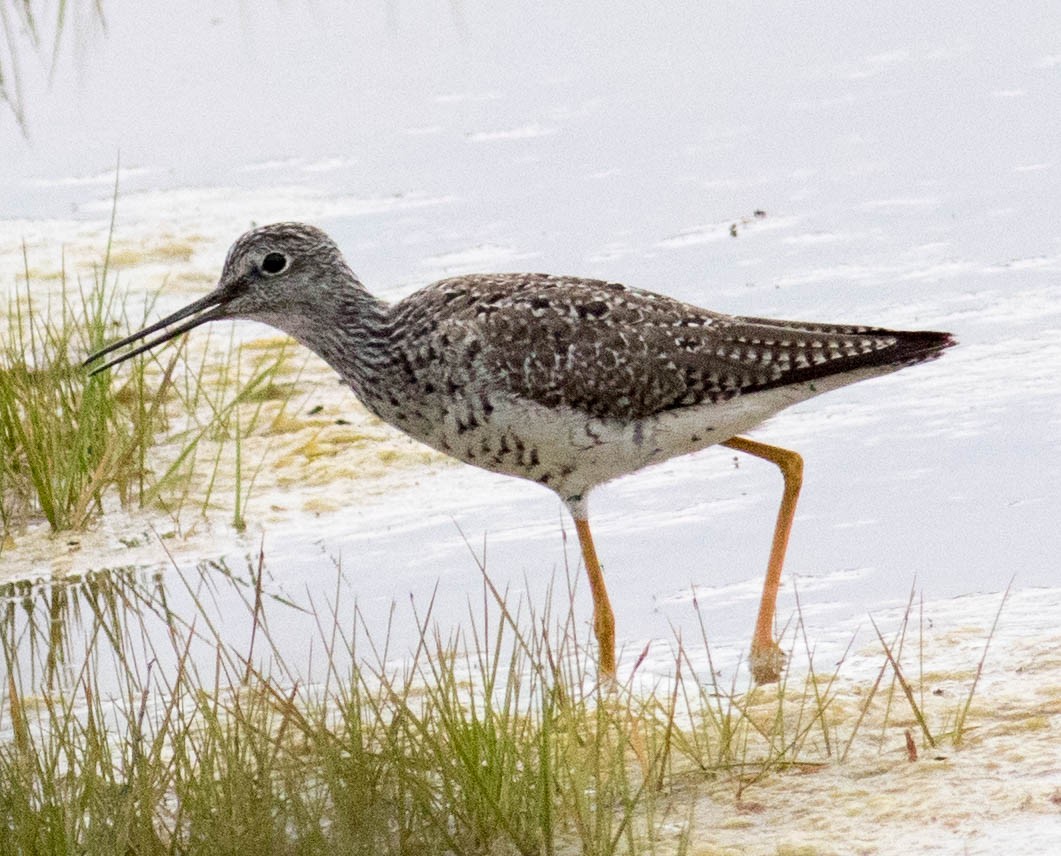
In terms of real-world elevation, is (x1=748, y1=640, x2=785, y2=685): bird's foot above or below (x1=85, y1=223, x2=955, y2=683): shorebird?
below

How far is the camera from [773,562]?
21.5 ft

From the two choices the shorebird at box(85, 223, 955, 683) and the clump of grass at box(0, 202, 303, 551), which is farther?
the clump of grass at box(0, 202, 303, 551)

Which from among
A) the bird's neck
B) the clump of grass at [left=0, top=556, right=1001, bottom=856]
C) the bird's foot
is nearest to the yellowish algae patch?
the clump of grass at [left=0, top=556, right=1001, bottom=856]

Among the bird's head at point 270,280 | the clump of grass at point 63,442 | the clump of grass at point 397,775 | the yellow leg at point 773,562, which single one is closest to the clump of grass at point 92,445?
the clump of grass at point 63,442

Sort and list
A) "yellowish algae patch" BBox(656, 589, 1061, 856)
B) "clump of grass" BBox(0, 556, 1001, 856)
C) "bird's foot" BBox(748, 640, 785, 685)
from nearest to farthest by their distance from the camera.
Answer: "clump of grass" BBox(0, 556, 1001, 856) → "yellowish algae patch" BBox(656, 589, 1061, 856) → "bird's foot" BBox(748, 640, 785, 685)

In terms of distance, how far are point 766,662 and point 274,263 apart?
2.27 metres

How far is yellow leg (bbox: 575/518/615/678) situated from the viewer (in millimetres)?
6256

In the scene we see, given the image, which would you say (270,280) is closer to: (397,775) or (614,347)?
(614,347)

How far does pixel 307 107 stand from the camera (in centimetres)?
1290

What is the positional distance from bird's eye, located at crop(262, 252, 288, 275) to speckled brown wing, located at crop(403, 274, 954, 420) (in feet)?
1.95

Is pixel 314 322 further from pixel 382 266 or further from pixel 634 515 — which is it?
pixel 382 266

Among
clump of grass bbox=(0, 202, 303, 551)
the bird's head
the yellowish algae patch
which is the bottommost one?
the yellowish algae patch

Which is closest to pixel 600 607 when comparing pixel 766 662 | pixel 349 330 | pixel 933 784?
pixel 766 662

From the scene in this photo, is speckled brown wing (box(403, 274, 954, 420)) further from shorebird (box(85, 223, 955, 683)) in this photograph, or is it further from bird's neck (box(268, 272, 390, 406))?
bird's neck (box(268, 272, 390, 406))
